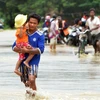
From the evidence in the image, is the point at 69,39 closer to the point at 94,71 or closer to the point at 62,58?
the point at 62,58

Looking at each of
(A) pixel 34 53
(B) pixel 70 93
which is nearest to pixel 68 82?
(B) pixel 70 93

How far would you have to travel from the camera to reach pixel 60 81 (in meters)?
13.8

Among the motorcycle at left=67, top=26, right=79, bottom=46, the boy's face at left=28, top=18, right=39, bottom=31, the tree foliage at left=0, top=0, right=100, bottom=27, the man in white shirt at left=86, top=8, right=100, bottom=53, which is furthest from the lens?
the tree foliage at left=0, top=0, right=100, bottom=27

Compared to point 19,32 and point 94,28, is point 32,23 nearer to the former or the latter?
point 19,32

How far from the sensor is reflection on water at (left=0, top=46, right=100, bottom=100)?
36.5 ft

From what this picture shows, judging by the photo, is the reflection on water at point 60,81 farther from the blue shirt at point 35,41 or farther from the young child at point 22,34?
Result: the young child at point 22,34

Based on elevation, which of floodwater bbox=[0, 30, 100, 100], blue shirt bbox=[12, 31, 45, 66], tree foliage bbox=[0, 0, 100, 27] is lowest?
tree foliage bbox=[0, 0, 100, 27]

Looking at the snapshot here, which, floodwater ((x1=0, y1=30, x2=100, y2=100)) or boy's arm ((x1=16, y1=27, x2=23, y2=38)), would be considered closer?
boy's arm ((x1=16, y1=27, x2=23, y2=38))

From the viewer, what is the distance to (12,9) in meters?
99.1

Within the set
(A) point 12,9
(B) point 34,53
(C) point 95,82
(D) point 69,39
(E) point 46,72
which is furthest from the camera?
(A) point 12,9

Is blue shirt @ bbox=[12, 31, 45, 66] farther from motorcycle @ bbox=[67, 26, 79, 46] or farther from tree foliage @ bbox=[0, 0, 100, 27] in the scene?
tree foliage @ bbox=[0, 0, 100, 27]

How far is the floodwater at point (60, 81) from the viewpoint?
11.1 metres

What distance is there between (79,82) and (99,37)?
912 centimetres

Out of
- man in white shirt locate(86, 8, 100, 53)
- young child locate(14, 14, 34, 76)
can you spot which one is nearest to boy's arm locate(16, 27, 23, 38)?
young child locate(14, 14, 34, 76)
